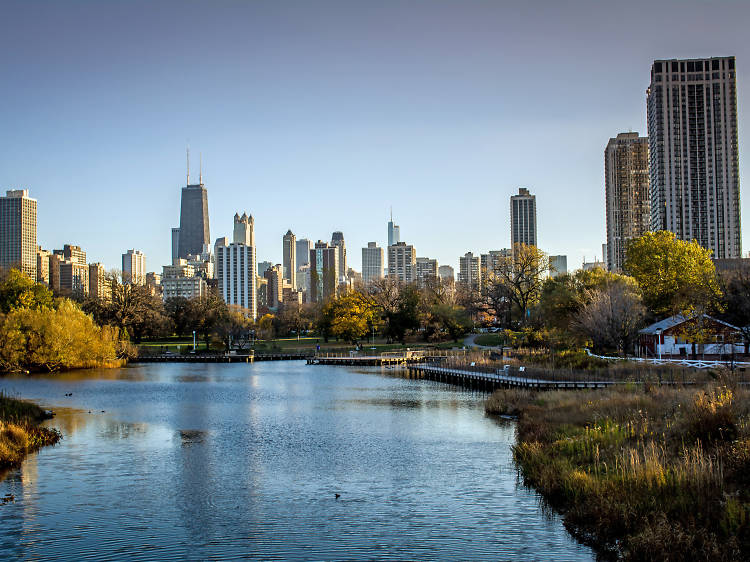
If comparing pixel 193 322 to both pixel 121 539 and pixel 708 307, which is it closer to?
pixel 708 307

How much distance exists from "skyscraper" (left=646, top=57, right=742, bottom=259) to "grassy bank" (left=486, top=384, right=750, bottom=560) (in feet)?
539

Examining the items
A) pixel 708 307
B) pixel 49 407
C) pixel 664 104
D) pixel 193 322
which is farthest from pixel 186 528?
pixel 664 104

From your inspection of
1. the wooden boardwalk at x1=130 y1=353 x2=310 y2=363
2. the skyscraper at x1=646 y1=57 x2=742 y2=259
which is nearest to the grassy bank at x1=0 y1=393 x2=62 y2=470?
the wooden boardwalk at x1=130 y1=353 x2=310 y2=363

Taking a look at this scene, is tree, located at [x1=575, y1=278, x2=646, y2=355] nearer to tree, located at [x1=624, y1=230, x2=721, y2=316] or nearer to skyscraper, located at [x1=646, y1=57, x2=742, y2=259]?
tree, located at [x1=624, y1=230, x2=721, y2=316]

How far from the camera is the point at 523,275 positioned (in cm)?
8962

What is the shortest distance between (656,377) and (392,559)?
91.3 ft

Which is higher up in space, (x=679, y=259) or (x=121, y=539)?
(x=679, y=259)

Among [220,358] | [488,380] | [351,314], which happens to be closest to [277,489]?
[488,380]

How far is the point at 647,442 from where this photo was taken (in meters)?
20.6

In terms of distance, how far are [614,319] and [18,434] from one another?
45.2 m

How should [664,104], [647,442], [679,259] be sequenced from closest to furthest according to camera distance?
[647,442], [679,259], [664,104]

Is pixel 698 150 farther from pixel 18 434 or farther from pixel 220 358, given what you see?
pixel 18 434

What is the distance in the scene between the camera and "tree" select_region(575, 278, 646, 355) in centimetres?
5712

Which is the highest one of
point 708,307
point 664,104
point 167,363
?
point 664,104
